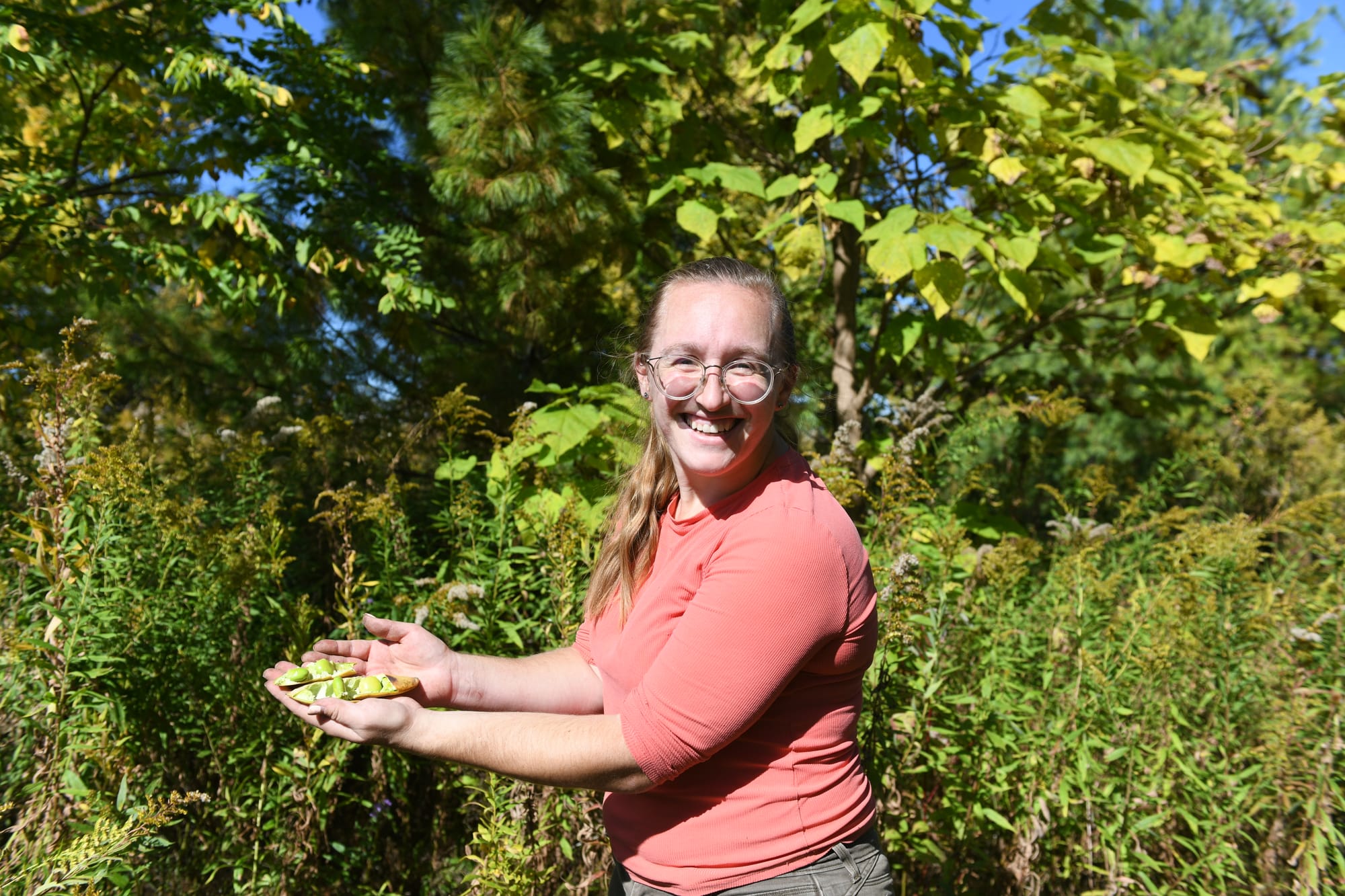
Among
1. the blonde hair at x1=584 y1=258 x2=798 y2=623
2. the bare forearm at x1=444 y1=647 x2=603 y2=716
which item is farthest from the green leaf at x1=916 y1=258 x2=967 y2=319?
the bare forearm at x1=444 y1=647 x2=603 y2=716

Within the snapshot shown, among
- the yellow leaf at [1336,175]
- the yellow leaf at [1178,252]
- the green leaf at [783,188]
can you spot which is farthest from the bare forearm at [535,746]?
the yellow leaf at [1336,175]

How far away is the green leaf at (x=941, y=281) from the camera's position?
3.21 m

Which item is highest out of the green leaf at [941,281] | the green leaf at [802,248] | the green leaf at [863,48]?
the green leaf at [863,48]

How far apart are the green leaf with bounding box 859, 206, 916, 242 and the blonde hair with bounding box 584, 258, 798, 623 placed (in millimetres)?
1582

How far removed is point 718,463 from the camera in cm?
154

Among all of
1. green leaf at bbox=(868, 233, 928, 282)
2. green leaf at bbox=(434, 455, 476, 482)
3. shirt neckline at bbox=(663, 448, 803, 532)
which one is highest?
green leaf at bbox=(868, 233, 928, 282)

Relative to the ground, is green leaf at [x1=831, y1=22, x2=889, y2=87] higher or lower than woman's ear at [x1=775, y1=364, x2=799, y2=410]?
higher

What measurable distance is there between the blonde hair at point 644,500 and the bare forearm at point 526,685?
4.9 inches

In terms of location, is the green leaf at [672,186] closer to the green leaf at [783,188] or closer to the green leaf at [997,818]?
the green leaf at [783,188]

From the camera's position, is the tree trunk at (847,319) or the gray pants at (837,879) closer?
the gray pants at (837,879)

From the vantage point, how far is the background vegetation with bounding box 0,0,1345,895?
7.77 ft

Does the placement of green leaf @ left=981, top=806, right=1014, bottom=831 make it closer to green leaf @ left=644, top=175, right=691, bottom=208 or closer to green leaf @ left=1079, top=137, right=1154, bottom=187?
green leaf @ left=1079, top=137, right=1154, bottom=187

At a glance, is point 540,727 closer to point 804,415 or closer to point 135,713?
point 804,415

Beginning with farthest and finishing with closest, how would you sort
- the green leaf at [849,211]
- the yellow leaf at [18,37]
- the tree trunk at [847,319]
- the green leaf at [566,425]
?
the tree trunk at [847,319]
the green leaf at [849,211]
the green leaf at [566,425]
the yellow leaf at [18,37]
